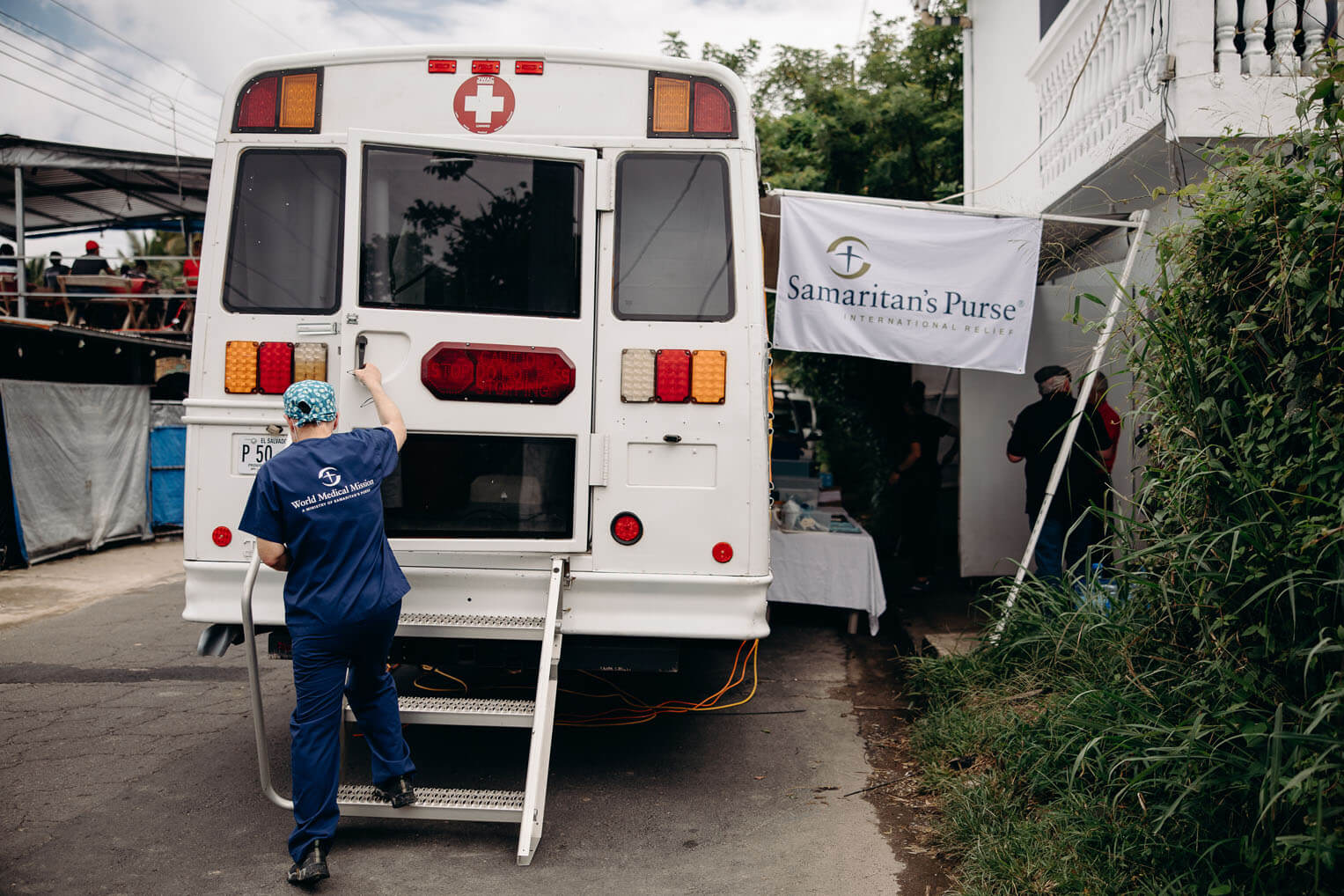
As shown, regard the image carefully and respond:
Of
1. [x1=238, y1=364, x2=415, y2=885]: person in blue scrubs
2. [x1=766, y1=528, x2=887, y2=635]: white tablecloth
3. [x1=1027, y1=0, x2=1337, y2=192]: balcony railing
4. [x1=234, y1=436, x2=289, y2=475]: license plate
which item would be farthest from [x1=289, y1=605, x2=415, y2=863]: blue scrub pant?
[x1=1027, y1=0, x2=1337, y2=192]: balcony railing

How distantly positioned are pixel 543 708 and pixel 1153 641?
2308 millimetres

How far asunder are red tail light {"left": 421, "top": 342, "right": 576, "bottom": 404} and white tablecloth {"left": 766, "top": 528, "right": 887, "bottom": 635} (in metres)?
3.69

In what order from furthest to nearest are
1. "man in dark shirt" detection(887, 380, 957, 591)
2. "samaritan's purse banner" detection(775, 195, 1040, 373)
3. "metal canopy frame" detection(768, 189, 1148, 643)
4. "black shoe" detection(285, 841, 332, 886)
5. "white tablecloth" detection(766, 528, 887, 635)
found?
"man in dark shirt" detection(887, 380, 957, 591)
"white tablecloth" detection(766, 528, 887, 635)
"samaritan's purse banner" detection(775, 195, 1040, 373)
"metal canopy frame" detection(768, 189, 1148, 643)
"black shoe" detection(285, 841, 332, 886)

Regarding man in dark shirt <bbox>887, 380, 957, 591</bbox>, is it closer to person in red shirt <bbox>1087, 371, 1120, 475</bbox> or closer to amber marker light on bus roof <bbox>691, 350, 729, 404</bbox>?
person in red shirt <bbox>1087, 371, 1120, 475</bbox>

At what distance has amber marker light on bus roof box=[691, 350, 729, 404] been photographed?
430cm

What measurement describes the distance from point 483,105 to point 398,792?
290 centimetres

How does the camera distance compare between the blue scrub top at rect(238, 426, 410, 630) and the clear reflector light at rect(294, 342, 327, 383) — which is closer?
the blue scrub top at rect(238, 426, 410, 630)

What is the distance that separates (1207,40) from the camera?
6031 millimetres

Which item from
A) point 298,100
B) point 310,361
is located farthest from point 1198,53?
point 310,361

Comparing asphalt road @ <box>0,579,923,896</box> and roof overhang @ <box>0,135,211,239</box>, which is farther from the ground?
roof overhang @ <box>0,135,211,239</box>

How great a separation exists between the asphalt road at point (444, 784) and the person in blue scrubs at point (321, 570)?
36 centimetres

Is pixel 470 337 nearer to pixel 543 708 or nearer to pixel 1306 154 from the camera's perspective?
pixel 543 708

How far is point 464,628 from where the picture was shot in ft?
13.8

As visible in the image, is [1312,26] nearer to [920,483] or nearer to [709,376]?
[920,483]
